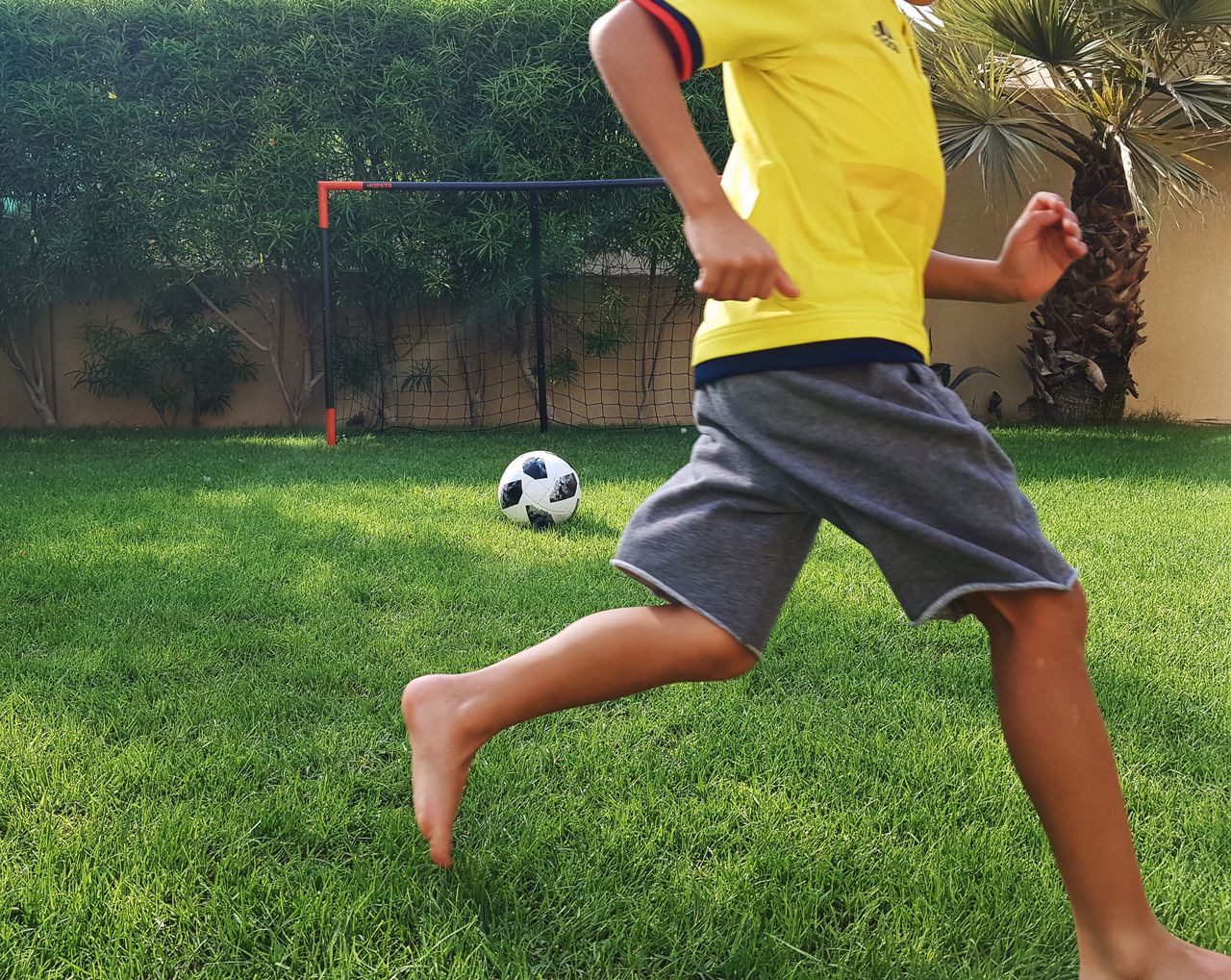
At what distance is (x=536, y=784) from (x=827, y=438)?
0.84 m

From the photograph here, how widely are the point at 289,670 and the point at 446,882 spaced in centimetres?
95

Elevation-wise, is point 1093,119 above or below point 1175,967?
above

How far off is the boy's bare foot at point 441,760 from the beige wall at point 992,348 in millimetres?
7227

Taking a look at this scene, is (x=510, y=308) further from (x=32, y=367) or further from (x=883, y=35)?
(x=883, y=35)

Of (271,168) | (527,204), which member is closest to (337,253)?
(271,168)

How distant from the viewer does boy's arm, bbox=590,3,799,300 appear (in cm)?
111

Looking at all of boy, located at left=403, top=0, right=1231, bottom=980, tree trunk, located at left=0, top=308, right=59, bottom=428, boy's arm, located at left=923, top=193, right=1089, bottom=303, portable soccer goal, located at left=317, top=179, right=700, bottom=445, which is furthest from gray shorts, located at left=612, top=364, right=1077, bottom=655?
tree trunk, located at left=0, top=308, right=59, bottom=428

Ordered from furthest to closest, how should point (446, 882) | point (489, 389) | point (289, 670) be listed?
point (489, 389)
point (289, 670)
point (446, 882)

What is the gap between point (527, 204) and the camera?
7.79 meters

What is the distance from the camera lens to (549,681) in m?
1.29

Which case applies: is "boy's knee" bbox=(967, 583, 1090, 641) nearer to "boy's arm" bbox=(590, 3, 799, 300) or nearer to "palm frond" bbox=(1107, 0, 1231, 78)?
"boy's arm" bbox=(590, 3, 799, 300)

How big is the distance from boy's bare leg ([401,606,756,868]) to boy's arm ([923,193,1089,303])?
A: 594 millimetres

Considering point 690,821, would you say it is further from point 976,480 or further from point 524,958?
point 976,480

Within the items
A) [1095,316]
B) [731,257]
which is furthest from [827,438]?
[1095,316]
